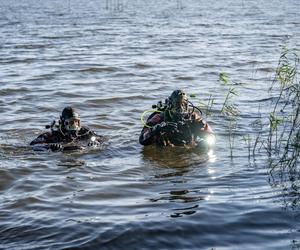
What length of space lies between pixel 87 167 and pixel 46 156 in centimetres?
91

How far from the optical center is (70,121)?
31.3 feet

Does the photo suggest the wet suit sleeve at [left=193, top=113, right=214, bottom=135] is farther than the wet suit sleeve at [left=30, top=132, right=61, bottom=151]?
Yes

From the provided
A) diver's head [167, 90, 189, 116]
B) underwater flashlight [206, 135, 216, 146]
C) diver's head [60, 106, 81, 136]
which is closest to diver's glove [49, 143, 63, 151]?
diver's head [60, 106, 81, 136]

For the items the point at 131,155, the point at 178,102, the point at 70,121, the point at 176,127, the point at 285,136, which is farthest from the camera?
the point at 285,136

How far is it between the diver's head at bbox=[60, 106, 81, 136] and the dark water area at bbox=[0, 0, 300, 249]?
1.27ft

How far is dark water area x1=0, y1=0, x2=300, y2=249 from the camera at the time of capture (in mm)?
6059

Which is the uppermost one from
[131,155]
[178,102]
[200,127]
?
[178,102]

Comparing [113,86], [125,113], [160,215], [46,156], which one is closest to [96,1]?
[113,86]

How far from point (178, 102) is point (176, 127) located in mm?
397

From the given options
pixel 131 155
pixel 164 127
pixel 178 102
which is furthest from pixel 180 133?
pixel 131 155

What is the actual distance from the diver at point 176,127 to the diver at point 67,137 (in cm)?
90

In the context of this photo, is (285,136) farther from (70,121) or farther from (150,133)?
(70,121)

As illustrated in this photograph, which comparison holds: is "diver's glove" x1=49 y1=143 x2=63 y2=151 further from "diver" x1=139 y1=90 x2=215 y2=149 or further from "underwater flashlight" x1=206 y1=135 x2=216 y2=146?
"underwater flashlight" x1=206 y1=135 x2=216 y2=146

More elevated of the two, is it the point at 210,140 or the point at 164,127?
the point at 164,127
